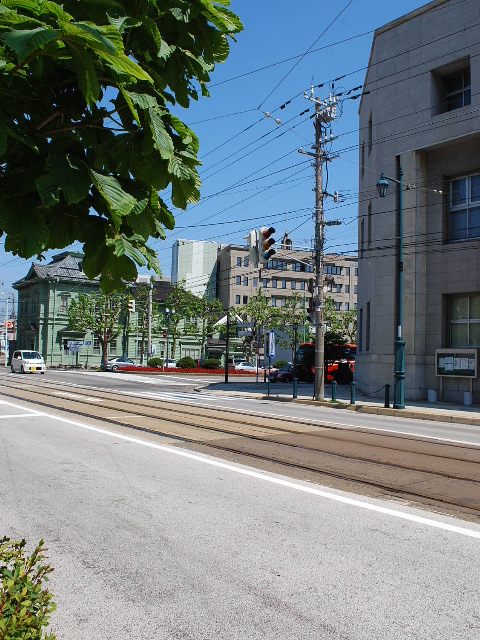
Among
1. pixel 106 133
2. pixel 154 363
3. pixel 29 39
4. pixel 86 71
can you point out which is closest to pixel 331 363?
pixel 154 363

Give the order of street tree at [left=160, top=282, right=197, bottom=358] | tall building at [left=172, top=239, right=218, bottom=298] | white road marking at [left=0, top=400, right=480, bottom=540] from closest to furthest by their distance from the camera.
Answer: white road marking at [left=0, top=400, right=480, bottom=540], street tree at [left=160, top=282, right=197, bottom=358], tall building at [left=172, top=239, right=218, bottom=298]

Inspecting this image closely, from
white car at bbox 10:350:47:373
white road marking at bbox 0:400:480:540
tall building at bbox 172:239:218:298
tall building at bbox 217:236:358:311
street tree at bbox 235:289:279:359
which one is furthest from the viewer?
tall building at bbox 172:239:218:298

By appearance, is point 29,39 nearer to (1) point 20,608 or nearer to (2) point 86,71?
(2) point 86,71

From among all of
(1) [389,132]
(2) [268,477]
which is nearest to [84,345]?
(1) [389,132]

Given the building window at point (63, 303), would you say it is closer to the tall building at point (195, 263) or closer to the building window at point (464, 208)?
the tall building at point (195, 263)

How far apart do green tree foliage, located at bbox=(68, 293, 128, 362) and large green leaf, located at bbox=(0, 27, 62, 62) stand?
60205 millimetres

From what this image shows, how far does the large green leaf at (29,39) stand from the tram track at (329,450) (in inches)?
265

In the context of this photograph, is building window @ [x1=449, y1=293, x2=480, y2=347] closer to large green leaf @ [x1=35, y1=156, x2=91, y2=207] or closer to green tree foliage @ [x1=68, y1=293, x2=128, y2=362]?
large green leaf @ [x1=35, y1=156, x2=91, y2=207]

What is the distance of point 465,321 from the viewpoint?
24875mm

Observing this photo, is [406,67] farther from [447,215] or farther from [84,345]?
[84,345]

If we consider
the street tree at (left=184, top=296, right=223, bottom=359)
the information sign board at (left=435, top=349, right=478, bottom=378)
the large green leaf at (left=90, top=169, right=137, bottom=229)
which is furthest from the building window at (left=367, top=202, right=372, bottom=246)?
the street tree at (left=184, top=296, right=223, bottom=359)

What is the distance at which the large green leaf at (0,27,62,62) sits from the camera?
5.62 ft

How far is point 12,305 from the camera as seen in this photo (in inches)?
3275

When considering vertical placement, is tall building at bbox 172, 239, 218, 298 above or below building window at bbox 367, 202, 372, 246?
above
